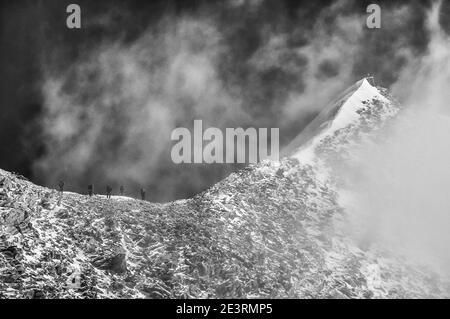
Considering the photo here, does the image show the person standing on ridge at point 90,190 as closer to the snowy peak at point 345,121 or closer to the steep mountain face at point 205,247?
the steep mountain face at point 205,247

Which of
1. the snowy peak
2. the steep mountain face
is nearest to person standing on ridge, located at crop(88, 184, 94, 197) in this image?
the steep mountain face

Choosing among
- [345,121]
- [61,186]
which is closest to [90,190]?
[61,186]

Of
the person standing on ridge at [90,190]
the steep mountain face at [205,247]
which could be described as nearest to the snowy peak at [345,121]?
the steep mountain face at [205,247]

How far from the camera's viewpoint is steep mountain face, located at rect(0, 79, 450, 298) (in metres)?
78.3

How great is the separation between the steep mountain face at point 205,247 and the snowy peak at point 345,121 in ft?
36.8

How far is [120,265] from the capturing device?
265 ft

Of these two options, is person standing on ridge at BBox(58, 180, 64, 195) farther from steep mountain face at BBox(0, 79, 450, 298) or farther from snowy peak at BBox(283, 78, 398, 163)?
snowy peak at BBox(283, 78, 398, 163)

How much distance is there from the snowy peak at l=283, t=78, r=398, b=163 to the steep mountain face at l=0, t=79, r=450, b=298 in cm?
1123

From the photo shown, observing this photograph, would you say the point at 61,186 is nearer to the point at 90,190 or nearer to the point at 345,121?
the point at 90,190

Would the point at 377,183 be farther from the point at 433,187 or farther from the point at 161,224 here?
the point at 161,224

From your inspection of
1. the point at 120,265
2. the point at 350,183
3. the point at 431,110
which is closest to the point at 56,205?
the point at 120,265

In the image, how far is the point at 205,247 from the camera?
283 ft
